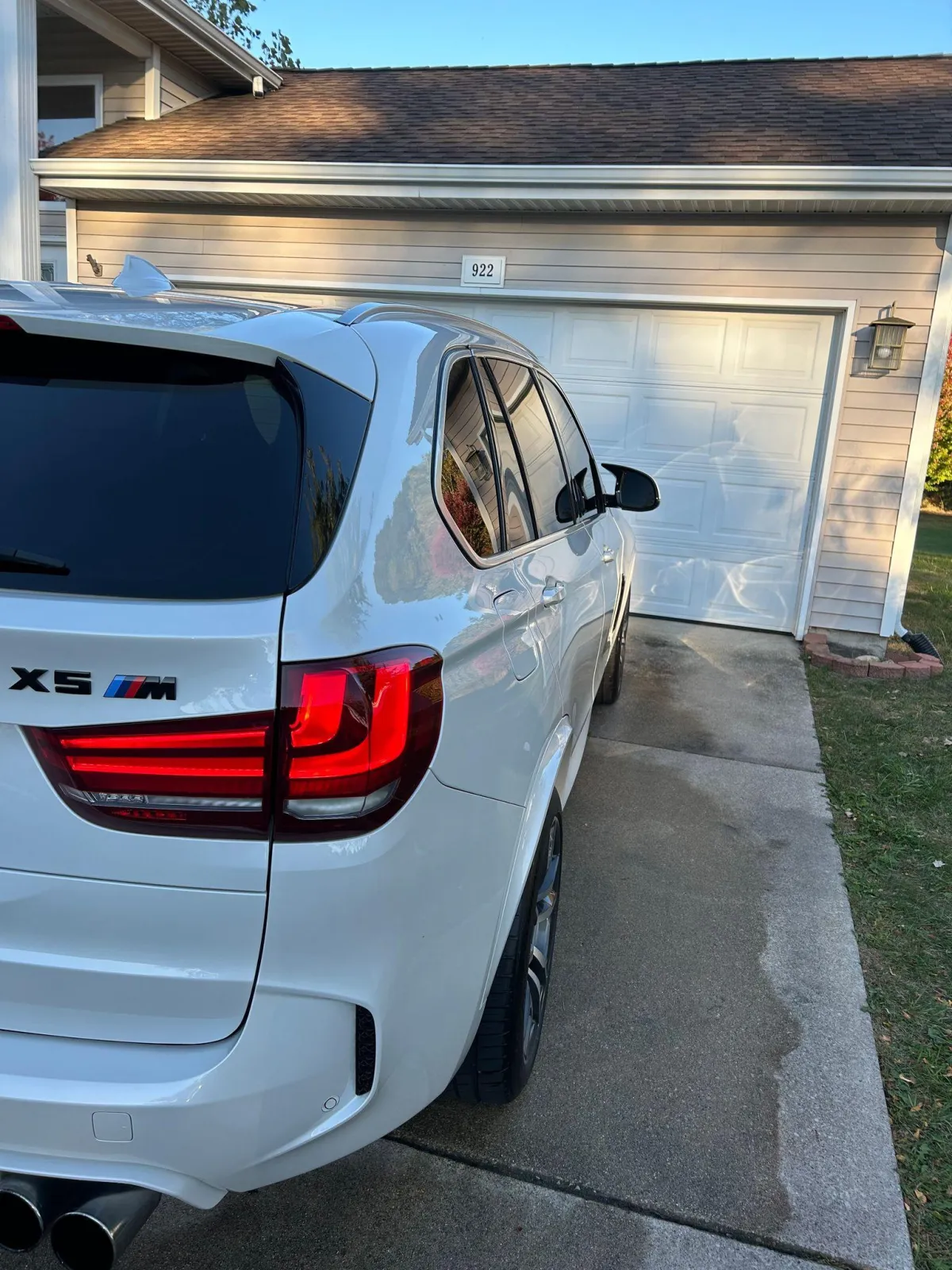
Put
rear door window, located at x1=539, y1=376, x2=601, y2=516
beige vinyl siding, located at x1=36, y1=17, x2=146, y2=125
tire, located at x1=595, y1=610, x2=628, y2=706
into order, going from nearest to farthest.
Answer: rear door window, located at x1=539, y1=376, x2=601, y2=516, tire, located at x1=595, y1=610, x2=628, y2=706, beige vinyl siding, located at x1=36, y1=17, x2=146, y2=125

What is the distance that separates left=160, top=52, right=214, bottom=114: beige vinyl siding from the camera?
977 centimetres

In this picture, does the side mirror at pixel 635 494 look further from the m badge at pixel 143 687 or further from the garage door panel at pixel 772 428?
the garage door panel at pixel 772 428

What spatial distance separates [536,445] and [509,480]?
60 centimetres

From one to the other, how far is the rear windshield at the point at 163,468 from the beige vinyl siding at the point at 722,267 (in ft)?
21.3

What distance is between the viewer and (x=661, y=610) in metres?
7.97

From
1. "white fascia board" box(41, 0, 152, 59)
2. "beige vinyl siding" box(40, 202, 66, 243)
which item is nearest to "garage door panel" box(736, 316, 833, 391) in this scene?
"white fascia board" box(41, 0, 152, 59)

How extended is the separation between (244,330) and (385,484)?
0.37 meters

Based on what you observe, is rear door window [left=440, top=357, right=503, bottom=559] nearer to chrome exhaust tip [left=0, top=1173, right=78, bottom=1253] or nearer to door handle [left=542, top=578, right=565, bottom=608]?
door handle [left=542, top=578, right=565, bottom=608]

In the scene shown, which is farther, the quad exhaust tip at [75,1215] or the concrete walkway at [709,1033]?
the concrete walkway at [709,1033]

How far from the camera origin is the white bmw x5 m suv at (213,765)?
141cm

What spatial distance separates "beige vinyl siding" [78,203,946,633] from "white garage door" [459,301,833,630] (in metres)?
0.23

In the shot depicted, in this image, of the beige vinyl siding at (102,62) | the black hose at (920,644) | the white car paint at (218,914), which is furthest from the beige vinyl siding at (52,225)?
the white car paint at (218,914)

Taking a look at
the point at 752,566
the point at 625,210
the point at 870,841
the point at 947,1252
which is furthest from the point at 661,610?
the point at 947,1252

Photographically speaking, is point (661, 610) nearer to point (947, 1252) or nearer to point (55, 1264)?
point (947, 1252)
